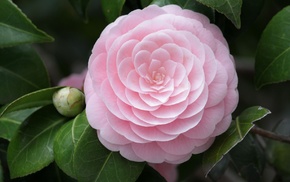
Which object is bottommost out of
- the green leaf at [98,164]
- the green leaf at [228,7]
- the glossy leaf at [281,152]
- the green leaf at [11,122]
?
the glossy leaf at [281,152]

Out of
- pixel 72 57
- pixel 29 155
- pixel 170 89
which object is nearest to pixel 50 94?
pixel 29 155

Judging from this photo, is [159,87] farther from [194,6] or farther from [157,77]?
[194,6]

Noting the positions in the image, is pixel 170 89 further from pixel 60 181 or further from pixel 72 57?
pixel 72 57

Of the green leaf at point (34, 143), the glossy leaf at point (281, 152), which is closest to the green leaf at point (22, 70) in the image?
the green leaf at point (34, 143)

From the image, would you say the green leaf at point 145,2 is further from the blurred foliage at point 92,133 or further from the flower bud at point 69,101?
the flower bud at point 69,101

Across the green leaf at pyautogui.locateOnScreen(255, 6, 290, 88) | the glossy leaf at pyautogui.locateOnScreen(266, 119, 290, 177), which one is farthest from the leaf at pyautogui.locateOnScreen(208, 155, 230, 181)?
the green leaf at pyautogui.locateOnScreen(255, 6, 290, 88)

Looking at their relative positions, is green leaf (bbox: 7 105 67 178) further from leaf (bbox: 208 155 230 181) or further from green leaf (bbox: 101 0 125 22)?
leaf (bbox: 208 155 230 181)
